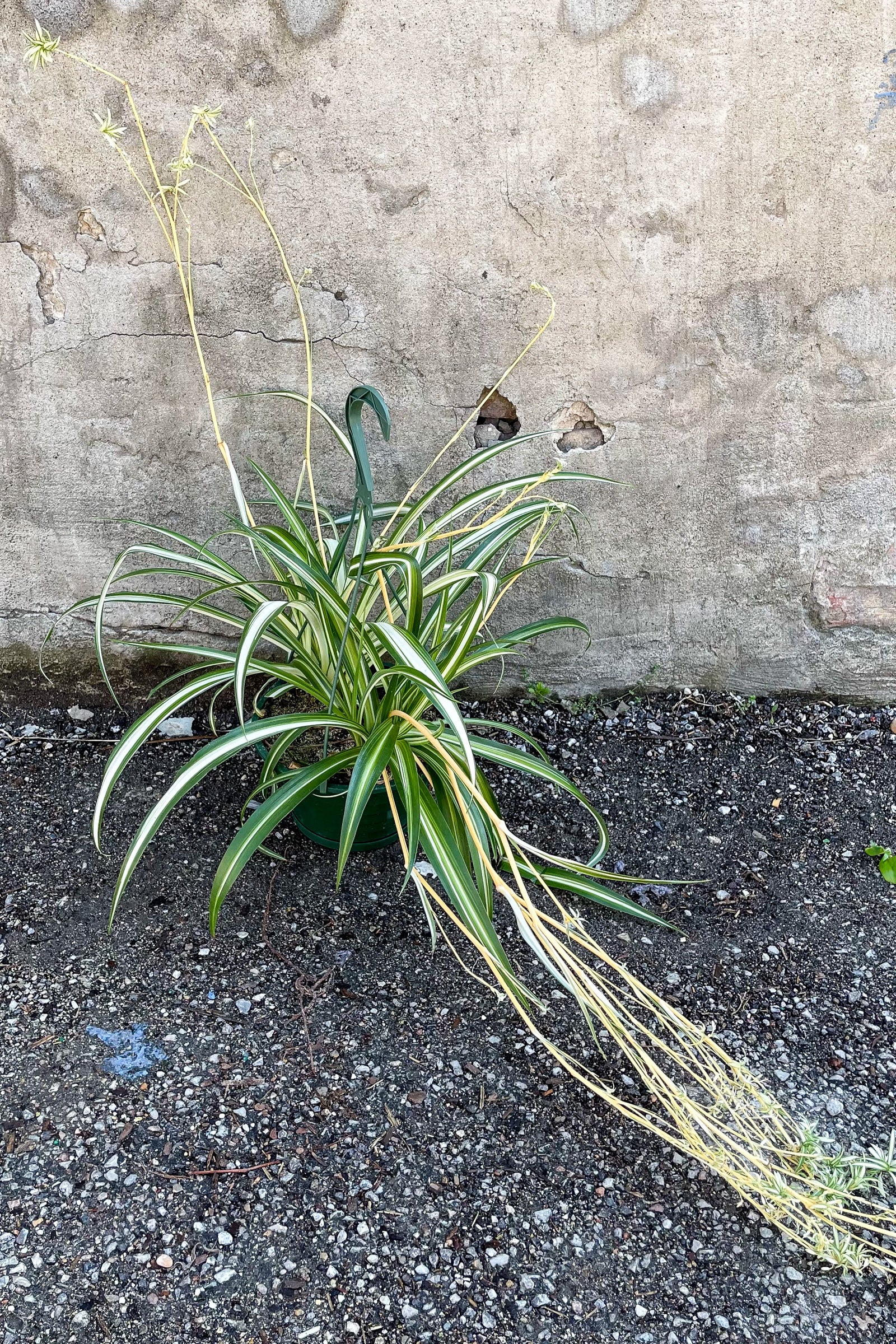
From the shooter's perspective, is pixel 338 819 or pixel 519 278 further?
pixel 519 278

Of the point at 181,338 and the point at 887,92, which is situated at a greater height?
the point at 887,92

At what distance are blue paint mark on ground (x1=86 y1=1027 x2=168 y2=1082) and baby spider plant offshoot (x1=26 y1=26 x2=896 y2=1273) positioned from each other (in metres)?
0.22

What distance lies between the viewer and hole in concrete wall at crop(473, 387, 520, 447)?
2209 millimetres

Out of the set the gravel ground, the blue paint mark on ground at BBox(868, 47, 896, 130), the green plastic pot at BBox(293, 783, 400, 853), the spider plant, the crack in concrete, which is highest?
the blue paint mark on ground at BBox(868, 47, 896, 130)

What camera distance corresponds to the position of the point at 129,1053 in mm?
1620

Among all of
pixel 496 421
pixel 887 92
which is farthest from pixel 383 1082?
pixel 887 92

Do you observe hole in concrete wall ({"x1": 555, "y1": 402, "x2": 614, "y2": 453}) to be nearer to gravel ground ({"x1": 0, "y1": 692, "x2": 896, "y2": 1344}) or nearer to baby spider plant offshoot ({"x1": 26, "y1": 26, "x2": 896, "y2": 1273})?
baby spider plant offshoot ({"x1": 26, "y1": 26, "x2": 896, "y2": 1273})

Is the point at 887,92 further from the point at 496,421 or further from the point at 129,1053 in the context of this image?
the point at 129,1053

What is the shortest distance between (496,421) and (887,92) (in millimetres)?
995

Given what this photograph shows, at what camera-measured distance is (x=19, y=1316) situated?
1288mm

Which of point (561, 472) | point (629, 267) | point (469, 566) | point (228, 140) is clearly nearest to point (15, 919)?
point (469, 566)

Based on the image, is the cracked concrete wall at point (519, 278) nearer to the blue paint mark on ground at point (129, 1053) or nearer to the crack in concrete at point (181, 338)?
the crack in concrete at point (181, 338)

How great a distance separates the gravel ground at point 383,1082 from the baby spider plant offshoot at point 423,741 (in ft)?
0.24

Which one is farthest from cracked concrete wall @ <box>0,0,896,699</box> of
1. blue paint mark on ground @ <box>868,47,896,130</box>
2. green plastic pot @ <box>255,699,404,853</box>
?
green plastic pot @ <box>255,699,404,853</box>
